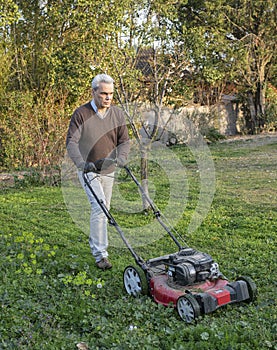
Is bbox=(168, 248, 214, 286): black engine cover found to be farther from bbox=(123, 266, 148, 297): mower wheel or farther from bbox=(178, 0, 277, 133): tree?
bbox=(178, 0, 277, 133): tree

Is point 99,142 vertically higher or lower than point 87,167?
higher

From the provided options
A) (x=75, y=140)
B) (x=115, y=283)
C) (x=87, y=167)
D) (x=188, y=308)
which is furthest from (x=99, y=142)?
(x=188, y=308)

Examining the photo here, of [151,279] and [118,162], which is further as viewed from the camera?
[118,162]

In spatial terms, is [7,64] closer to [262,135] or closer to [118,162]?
[118,162]

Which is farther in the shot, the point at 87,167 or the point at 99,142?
the point at 99,142

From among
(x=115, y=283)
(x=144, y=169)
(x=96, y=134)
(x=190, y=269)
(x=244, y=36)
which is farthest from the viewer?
(x=244, y=36)

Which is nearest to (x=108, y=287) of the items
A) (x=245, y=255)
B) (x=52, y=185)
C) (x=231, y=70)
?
(x=245, y=255)

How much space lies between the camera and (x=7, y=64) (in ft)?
41.4

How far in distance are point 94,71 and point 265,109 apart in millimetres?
15863

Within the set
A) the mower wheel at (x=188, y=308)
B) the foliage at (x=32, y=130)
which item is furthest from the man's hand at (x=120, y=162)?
the foliage at (x=32, y=130)

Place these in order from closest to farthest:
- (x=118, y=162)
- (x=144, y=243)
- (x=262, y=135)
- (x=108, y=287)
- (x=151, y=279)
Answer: (x=151, y=279), (x=108, y=287), (x=118, y=162), (x=144, y=243), (x=262, y=135)

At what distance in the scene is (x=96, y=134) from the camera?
5.26 metres

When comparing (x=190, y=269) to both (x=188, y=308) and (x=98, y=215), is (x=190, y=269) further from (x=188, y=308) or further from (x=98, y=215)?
(x=98, y=215)

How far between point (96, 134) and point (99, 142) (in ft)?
0.30
